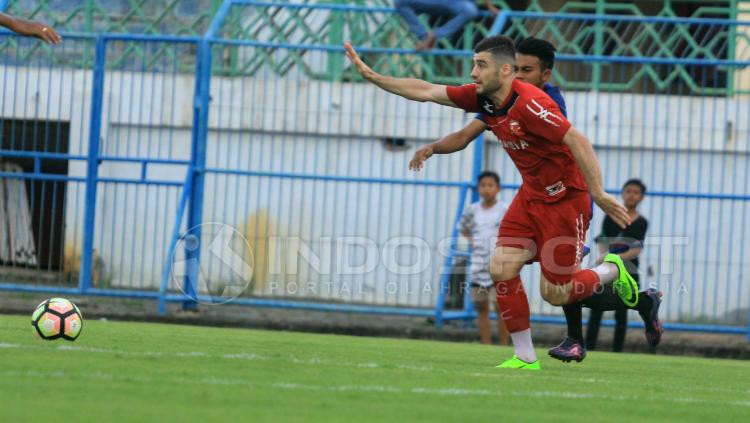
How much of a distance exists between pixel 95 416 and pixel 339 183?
10561 millimetres

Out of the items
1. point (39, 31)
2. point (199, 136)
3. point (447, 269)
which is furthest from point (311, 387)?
point (199, 136)

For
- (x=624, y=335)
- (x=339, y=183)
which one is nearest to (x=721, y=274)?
(x=624, y=335)

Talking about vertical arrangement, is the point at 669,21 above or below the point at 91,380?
above

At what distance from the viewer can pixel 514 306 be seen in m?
8.35

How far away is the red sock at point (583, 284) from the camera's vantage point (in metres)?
8.64

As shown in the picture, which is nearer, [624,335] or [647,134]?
[624,335]

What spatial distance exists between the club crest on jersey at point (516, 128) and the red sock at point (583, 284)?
3.44 ft

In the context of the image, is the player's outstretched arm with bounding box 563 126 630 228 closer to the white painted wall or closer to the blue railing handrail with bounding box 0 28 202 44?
the white painted wall

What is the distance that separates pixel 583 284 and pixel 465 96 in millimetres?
1483

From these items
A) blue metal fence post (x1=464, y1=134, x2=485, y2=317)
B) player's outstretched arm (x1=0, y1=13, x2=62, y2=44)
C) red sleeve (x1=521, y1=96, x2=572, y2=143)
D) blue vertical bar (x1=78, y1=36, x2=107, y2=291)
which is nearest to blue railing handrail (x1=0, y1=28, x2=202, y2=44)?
blue vertical bar (x1=78, y1=36, x2=107, y2=291)

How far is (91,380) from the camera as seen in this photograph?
5.91 m

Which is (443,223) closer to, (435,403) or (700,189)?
(700,189)

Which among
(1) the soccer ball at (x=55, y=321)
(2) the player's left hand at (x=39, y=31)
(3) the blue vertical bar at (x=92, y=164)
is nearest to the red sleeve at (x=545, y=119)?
(1) the soccer ball at (x=55, y=321)

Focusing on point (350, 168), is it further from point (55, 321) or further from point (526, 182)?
point (55, 321)
